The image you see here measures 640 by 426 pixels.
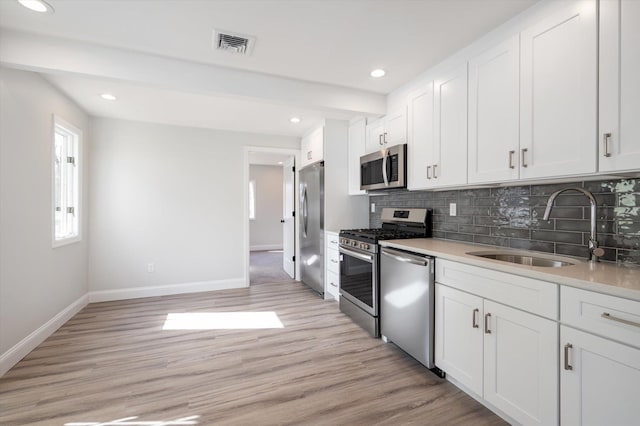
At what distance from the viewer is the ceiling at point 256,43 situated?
5.81ft

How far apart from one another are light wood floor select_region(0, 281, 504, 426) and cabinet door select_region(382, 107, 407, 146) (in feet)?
6.39

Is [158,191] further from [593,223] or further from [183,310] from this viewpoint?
[593,223]

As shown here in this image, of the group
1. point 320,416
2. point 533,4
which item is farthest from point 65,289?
point 533,4

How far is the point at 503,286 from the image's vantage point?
1.56 meters

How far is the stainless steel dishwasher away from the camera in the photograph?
2053 millimetres

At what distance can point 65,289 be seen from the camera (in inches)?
123

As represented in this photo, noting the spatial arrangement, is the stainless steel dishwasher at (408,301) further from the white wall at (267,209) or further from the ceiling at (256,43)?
the white wall at (267,209)

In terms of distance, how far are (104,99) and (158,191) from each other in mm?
1301

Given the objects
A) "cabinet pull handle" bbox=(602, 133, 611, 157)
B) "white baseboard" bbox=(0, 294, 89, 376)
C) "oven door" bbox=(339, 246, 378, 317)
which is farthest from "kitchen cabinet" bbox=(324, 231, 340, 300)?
"white baseboard" bbox=(0, 294, 89, 376)

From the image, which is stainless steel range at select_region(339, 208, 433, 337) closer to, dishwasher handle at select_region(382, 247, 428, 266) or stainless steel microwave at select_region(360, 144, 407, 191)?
dishwasher handle at select_region(382, 247, 428, 266)

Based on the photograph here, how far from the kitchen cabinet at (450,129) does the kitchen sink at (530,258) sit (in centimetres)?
56

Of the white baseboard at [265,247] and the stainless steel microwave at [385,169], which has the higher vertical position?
the stainless steel microwave at [385,169]

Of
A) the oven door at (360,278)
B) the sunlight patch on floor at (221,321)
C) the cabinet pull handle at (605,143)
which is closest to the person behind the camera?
the cabinet pull handle at (605,143)

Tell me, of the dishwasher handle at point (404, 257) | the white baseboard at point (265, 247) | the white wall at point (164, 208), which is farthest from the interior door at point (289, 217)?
the white baseboard at point (265, 247)
